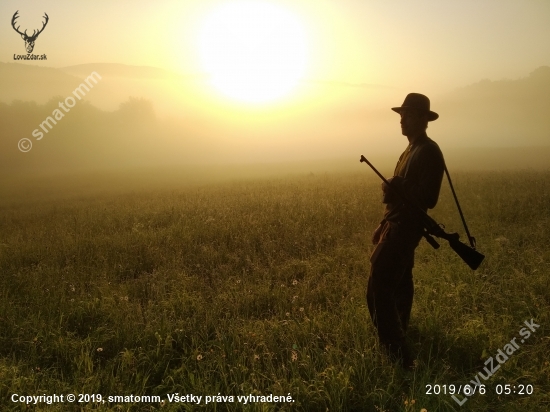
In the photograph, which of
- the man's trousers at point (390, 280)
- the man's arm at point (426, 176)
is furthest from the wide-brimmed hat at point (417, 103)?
the man's trousers at point (390, 280)

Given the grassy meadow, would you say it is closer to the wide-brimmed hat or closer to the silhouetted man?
the silhouetted man

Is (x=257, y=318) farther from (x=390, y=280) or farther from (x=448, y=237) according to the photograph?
(x=448, y=237)

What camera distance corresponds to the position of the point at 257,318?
13.8 feet

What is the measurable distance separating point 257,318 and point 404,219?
2.37m

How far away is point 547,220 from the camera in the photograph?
7574mm

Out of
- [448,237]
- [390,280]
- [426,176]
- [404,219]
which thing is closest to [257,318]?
[390,280]

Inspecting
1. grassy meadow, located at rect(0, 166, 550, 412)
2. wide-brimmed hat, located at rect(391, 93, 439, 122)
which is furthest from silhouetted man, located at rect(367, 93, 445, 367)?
grassy meadow, located at rect(0, 166, 550, 412)

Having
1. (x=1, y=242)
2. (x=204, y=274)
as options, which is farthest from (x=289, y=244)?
(x=1, y=242)

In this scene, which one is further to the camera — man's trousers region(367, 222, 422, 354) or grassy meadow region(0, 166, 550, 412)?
man's trousers region(367, 222, 422, 354)

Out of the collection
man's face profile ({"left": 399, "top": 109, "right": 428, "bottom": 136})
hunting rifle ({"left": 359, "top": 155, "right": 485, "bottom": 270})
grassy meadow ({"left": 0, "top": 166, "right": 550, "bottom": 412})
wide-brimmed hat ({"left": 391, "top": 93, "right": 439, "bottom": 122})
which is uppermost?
wide-brimmed hat ({"left": 391, "top": 93, "right": 439, "bottom": 122})

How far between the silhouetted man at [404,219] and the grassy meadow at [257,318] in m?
0.27

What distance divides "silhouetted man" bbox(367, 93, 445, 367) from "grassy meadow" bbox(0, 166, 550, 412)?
27 cm

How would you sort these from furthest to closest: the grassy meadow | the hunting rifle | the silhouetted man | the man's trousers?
the man's trousers, the silhouetted man, the hunting rifle, the grassy meadow

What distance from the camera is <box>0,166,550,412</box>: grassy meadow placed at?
2.92m
